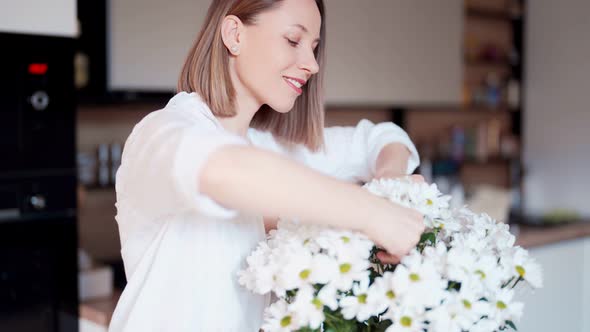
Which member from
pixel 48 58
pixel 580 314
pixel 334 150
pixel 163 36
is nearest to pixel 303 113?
pixel 334 150

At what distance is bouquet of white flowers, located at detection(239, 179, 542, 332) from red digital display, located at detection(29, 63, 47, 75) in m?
1.17

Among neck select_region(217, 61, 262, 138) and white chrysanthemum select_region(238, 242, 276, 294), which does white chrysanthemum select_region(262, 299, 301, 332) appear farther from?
neck select_region(217, 61, 262, 138)

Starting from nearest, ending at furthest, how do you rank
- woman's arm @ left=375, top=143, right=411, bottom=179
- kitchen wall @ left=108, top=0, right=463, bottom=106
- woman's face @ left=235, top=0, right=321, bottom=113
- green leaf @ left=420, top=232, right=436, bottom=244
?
green leaf @ left=420, top=232, right=436, bottom=244
woman's face @ left=235, top=0, right=321, bottom=113
woman's arm @ left=375, top=143, right=411, bottom=179
kitchen wall @ left=108, top=0, right=463, bottom=106

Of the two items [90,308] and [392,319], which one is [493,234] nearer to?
[392,319]

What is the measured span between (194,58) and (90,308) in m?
1.23

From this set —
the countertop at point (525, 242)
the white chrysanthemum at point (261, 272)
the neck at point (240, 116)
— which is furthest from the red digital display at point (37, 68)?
the white chrysanthemum at point (261, 272)

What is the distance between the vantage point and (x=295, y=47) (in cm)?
120

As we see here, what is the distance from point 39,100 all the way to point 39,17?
0.23m

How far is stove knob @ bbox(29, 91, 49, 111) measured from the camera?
6.20 ft

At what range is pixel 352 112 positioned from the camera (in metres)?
3.98

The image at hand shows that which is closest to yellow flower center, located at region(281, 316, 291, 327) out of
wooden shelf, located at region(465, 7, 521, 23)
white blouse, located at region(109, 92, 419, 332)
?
white blouse, located at region(109, 92, 419, 332)

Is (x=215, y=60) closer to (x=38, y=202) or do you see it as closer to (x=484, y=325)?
(x=484, y=325)

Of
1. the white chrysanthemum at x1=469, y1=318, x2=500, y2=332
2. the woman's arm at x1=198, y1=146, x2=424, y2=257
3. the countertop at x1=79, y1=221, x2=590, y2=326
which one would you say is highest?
the woman's arm at x1=198, y1=146, x2=424, y2=257

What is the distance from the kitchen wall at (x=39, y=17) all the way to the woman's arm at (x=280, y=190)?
1.22m
